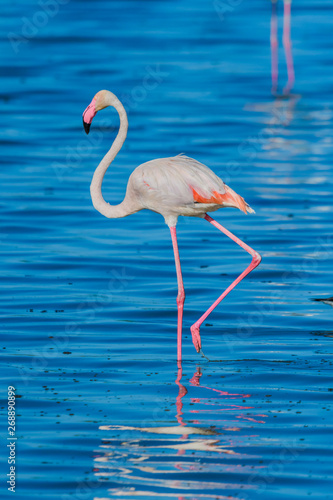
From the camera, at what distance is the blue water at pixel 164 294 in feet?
19.1

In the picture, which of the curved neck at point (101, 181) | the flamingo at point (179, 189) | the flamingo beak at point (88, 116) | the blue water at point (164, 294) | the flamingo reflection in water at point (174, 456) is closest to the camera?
the flamingo reflection in water at point (174, 456)

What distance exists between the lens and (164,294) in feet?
31.1

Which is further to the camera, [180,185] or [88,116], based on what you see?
[88,116]

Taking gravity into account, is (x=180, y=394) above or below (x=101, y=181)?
below

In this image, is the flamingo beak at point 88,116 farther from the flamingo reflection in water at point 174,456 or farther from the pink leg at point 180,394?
the flamingo reflection in water at point 174,456

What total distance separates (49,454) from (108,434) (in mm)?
404

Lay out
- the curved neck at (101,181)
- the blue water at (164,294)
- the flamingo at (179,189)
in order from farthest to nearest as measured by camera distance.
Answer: the curved neck at (101,181)
the flamingo at (179,189)
the blue water at (164,294)

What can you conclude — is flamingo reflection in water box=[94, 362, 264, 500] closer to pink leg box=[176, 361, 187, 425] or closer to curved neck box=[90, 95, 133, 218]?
pink leg box=[176, 361, 187, 425]

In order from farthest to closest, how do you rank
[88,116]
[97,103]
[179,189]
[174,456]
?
[97,103] → [88,116] → [179,189] → [174,456]

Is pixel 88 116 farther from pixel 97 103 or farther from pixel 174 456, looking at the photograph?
pixel 174 456

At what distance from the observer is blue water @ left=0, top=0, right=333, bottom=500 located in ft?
19.1

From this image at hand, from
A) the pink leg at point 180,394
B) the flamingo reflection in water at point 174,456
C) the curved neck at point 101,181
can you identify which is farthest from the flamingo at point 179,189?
the flamingo reflection in water at point 174,456

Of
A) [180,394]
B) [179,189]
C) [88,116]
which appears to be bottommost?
[180,394]

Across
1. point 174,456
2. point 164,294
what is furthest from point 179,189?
point 174,456
